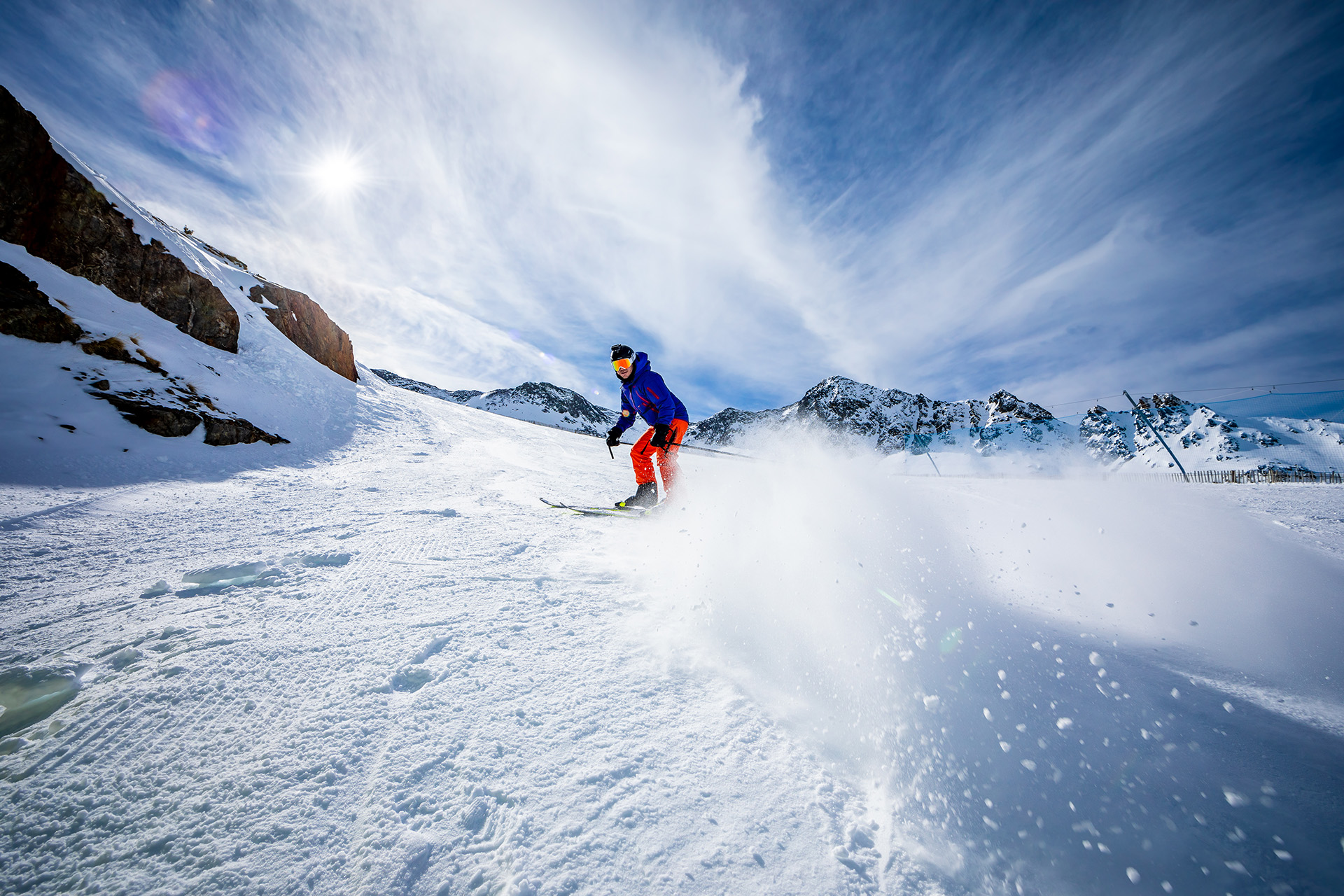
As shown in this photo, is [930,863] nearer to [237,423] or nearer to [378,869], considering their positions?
[378,869]

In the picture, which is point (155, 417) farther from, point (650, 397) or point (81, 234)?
point (650, 397)

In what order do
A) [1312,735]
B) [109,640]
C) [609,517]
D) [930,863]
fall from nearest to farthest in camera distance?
[930,863] → [1312,735] → [109,640] → [609,517]

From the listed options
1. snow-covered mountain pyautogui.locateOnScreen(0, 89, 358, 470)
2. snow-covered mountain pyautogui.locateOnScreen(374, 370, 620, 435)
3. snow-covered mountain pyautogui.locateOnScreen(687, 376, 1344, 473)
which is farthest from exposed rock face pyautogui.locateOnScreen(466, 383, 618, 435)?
snow-covered mountain pyautogui.locateOnScreen(0, 89, 358, 470)

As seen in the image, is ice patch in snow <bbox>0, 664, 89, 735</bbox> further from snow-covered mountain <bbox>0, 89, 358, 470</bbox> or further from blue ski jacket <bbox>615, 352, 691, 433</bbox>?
blue ski jacket <bbox>615, 352, 691, 433</bbox>

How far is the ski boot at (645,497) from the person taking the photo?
242 inches

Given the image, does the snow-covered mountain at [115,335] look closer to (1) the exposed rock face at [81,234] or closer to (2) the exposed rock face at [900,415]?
(1) the exposed rock face at [81,234]

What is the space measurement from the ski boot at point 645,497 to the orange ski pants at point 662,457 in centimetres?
11

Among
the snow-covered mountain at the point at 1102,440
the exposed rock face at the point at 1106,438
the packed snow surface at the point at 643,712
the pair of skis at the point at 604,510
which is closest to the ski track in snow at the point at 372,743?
the packed snow surface at the point at 643,712

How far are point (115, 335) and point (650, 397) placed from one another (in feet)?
29.5

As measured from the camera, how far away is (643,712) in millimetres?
1772

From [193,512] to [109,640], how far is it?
2.47 metres

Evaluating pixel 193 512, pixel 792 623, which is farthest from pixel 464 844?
pixel 193 512

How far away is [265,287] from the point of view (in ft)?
45.8

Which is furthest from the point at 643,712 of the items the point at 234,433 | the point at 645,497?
the point at 234,433
